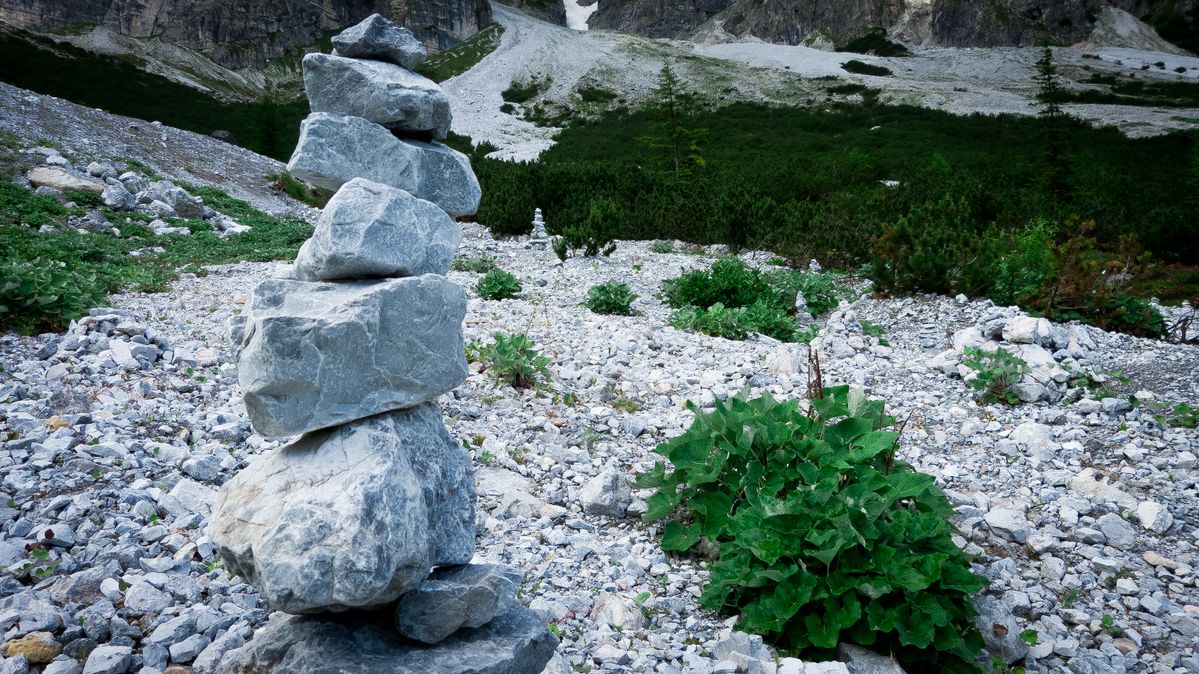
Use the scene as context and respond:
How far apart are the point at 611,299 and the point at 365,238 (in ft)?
23.8

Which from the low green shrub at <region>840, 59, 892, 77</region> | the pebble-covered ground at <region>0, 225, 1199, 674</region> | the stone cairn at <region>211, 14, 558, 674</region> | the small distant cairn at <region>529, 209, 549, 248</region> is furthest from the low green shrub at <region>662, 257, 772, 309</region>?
the low green shrub at <region>840, 59, 892, 77</region>

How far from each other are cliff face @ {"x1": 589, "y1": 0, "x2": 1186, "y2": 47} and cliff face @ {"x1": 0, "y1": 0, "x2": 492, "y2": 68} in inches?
1813

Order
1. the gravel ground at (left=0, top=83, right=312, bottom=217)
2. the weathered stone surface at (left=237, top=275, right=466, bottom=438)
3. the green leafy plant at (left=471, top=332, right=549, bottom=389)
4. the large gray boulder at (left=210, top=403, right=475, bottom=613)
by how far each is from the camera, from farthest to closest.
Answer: the gravel ground at (left=0, top=83, right=312, bottom=217) < the green leafy plant at (left=471, top=332, right=549, bottom=389) < the weathered stone surface at (left=237, top=275, right=466, bottom=438) < the large gray boulder at (left=210, top=403, right=475, bottom=613)

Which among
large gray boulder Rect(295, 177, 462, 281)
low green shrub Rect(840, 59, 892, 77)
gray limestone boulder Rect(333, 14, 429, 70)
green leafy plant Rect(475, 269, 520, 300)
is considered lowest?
green leafy plant Rect(475, 269, 520, 300)

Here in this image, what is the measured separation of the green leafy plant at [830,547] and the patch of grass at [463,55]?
7512 centimetres

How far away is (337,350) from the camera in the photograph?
2637mm

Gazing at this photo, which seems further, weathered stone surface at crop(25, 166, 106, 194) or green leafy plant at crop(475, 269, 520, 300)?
weathered stone surface at crop(25, 166, 106, 194)

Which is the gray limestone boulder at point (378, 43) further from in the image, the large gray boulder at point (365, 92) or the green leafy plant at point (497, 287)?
the green leafy plant at point (497, 287)

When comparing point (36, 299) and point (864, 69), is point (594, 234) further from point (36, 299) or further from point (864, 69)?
point (864, 69)

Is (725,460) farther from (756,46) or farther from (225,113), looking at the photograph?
(756,46)

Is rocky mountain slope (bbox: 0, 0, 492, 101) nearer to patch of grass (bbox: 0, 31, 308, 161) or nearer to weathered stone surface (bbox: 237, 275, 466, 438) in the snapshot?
patch of grass (bbox: 0, 31, 308, 161)

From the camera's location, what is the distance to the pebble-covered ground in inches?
131

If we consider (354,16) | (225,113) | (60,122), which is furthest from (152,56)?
(60,122)

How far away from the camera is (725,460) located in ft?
14.1
